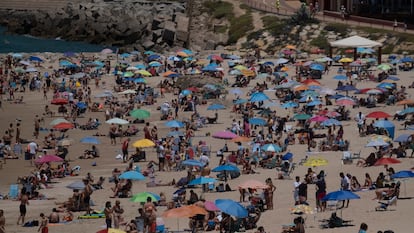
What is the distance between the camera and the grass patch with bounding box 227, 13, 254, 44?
235ft

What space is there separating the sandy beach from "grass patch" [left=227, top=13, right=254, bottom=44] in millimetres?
18185

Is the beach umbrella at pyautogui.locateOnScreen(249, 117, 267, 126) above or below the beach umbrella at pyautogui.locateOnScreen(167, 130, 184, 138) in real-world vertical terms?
above

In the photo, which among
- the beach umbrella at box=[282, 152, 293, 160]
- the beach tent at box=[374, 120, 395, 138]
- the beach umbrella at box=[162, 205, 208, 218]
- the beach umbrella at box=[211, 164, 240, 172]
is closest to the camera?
the beach umbrella at box=[162, 205, 208, 218]

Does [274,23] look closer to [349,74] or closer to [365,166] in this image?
[349,74]

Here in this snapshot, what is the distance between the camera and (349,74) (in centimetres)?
5044

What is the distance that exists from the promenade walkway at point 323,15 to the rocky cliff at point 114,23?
5923mm

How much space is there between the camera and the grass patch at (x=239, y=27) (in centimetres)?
7150

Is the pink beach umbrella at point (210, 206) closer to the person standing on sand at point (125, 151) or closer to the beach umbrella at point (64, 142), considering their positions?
the person standing on sand at point (125, 151)

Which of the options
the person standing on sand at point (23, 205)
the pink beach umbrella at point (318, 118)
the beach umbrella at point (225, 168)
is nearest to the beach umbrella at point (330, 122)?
the pink beach umbrella at point (318, 118)

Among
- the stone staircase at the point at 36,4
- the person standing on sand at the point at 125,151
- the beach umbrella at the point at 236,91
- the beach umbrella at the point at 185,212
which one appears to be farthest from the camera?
the stone staircase at the point at 36,4

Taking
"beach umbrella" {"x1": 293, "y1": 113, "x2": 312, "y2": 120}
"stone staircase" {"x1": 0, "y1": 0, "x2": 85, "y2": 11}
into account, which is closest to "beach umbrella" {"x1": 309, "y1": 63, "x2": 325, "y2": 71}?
"beach umbrella" {"x1": 293, "y1": 113, "x2": 312, "y2": 120}

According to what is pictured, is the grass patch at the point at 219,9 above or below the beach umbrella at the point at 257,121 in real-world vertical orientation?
below

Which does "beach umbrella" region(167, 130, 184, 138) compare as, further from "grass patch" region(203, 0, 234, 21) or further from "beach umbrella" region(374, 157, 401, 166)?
"grass patch" region(203, 0, 234, 21)

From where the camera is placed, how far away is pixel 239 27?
7319cm
